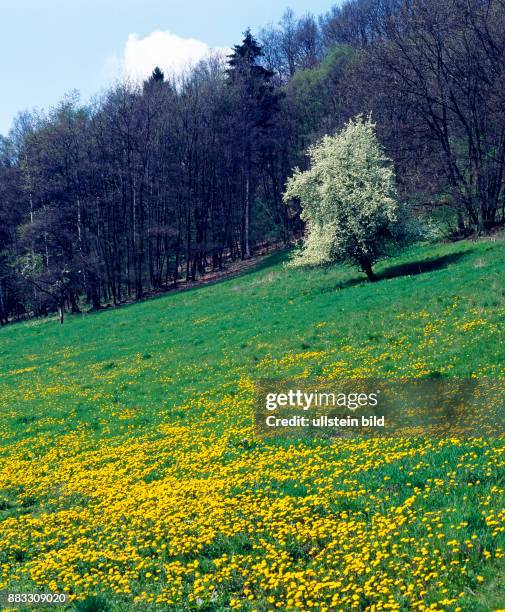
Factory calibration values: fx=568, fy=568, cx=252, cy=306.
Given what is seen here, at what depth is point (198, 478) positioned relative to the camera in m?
11.6

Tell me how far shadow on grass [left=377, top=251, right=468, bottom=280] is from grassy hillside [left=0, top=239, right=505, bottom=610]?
17.8 ft

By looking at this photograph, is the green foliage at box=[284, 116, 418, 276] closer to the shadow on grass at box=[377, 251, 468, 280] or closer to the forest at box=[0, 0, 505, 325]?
the shadow on grass at box=[377, 251, 468, 280]

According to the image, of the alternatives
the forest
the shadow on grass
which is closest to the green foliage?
the shadow on grass

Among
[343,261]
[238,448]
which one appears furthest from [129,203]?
[238,448]

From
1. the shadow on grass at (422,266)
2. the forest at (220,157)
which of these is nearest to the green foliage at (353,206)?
the shadow on grass at (422,266)

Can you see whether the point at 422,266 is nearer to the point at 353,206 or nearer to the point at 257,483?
the point at 353,206

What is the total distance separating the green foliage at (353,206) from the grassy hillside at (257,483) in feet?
25.3

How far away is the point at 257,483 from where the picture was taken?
1063 cm

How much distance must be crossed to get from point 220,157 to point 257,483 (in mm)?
60086

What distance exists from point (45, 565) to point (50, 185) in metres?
55.2

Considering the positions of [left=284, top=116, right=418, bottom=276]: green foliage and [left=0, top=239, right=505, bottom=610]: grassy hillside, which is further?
[left=284, top=116, right=418, bottom=276]: green foliage

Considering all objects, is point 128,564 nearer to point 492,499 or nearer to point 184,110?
point 492,499

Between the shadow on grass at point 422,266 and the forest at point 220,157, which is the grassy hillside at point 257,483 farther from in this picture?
the forest at point 220,157

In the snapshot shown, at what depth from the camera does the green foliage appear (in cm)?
3266
